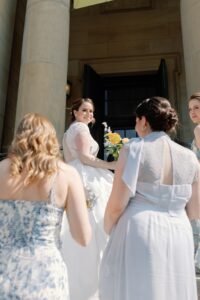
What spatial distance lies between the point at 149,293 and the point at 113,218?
0.46 metres

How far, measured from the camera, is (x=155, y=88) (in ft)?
37.2

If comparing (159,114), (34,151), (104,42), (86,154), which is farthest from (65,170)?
(104,42)

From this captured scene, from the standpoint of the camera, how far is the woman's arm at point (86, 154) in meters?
3.38

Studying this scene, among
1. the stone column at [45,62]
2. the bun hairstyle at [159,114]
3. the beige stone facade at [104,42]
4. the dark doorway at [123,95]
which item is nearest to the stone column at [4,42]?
the beige stone facade at [104,42]

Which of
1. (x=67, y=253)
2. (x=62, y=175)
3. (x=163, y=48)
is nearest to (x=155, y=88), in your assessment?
(x=163, y=48)

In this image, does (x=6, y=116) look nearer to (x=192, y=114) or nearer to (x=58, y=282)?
(x=192, y=114)

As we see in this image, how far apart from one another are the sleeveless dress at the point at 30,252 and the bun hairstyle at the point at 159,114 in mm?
850

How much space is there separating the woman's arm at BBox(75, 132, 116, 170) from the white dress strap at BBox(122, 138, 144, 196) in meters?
1.35

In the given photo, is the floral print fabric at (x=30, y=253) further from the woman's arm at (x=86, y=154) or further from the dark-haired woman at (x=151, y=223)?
the woman's arm at (x=86, y=154)

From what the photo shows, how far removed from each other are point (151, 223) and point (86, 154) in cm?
154

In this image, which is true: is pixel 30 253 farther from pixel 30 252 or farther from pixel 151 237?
pixel 151 237

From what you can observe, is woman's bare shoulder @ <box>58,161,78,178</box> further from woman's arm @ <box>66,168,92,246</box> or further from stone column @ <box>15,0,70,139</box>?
stone column @ <box>15,0,70,139</box>

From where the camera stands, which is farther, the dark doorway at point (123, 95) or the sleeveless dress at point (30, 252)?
the dark doorway at point (123, 95)

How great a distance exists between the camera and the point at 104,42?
439 inches
